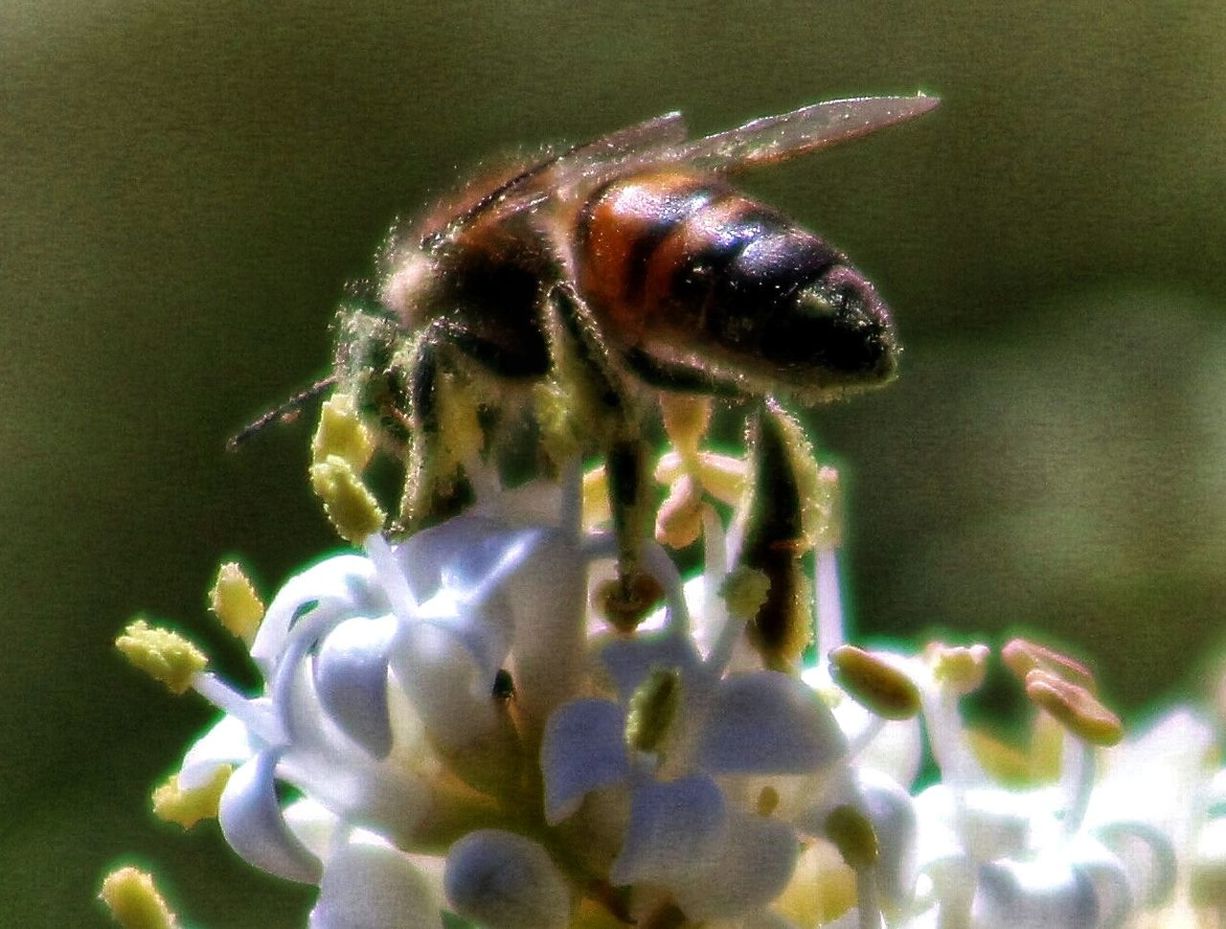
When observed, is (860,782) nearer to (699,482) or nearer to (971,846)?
(971,846)

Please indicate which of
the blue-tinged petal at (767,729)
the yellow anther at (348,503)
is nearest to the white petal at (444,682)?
the yellow anther at (348,503)

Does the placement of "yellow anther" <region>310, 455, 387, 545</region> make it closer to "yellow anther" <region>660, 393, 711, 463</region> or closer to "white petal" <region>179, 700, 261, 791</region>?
"white petal" <region>179, 700, 261, 791</region>

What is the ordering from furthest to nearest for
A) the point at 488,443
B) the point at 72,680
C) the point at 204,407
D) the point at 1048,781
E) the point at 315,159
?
the point at 315,159
the point at 204,407
the point at 72,680
the point at 1048,781
the point at 488,443

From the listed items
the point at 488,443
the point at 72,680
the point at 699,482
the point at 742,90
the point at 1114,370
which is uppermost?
the point at 488,443

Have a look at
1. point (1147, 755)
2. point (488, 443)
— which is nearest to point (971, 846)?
point (1147, 755)

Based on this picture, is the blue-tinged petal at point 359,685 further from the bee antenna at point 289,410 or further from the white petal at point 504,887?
the bee antenna at point 289,410

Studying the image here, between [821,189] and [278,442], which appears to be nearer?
[278,442]
